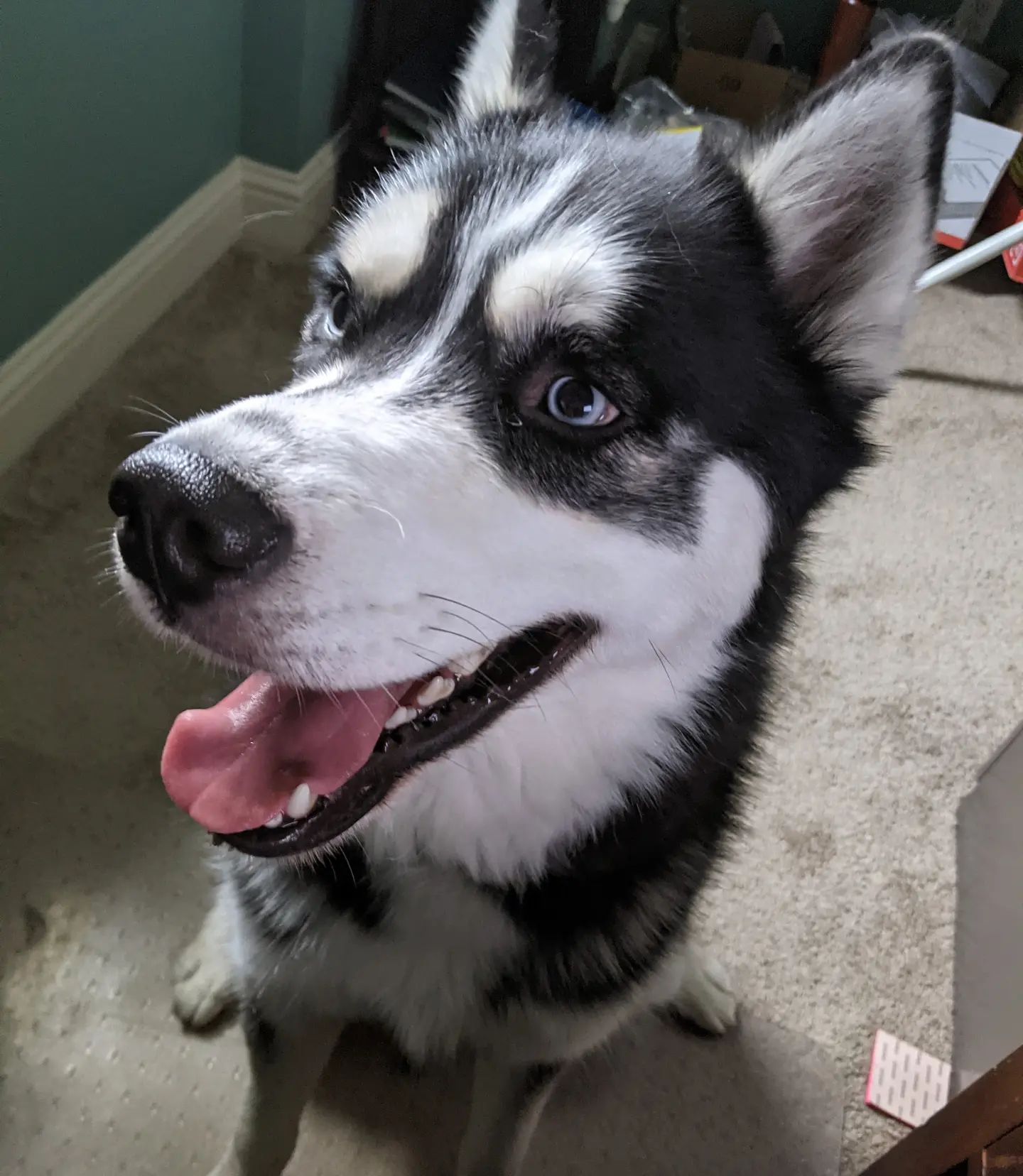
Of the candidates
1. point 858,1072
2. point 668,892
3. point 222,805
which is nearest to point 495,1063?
point 668,892

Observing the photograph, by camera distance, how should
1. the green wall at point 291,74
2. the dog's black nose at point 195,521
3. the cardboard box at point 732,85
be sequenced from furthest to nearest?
the cardboard box at point 732,85 → the green wall at point 291,74 → the dog's black nose at point 195,521

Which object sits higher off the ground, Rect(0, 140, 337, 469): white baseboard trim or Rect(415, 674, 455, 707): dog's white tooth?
Rect(415, 674, 455, 707): dog's white tooth

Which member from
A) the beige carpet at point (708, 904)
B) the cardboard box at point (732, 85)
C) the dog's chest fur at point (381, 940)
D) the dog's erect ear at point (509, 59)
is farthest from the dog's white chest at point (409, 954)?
the cardboard box at point (732, 85)

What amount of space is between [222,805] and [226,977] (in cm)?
77

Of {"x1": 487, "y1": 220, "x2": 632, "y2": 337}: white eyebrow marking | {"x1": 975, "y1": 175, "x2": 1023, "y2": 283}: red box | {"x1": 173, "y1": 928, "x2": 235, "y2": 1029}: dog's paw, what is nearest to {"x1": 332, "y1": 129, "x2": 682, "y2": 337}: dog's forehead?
{"x1": 487, "y1": 220, "x2": 632, "y2": 337}: white eyebrow marking

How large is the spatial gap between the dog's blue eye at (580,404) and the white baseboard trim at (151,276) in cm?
170

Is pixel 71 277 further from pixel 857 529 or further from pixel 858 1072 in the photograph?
pixel 858 1072

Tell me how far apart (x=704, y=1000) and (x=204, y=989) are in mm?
848

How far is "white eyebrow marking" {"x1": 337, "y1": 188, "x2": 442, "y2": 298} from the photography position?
1.04 meters

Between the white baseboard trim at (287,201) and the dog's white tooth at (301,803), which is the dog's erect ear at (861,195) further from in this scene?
the white baseboard trim at (287,201)

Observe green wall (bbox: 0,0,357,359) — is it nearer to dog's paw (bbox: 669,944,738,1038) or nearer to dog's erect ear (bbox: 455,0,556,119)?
dog's erect ear (bbox: 455,0,556,119)

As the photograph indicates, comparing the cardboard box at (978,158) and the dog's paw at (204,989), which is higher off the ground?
the cardboard box at (978,158)

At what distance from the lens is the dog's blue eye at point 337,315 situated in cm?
113

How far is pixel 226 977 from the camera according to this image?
1548mm
